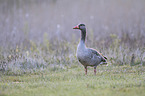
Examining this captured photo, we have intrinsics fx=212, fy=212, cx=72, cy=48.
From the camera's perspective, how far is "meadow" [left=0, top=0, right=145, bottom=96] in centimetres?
611

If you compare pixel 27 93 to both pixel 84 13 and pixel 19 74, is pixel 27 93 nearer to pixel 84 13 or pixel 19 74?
pixel 19 74

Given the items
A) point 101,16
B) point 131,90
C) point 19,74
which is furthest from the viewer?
point 101,16

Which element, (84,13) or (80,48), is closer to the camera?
(80,48)

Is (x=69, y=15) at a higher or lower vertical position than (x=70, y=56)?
higher

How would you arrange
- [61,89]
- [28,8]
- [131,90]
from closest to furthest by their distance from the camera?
[131,90] → [61,89] → [28,8]

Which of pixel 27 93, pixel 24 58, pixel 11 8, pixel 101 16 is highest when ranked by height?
pixel 11 8

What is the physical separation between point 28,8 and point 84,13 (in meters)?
8.50

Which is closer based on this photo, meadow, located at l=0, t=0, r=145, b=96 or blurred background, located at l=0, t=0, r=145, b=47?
meadow, located at l=0, t=0, r=145, b=96

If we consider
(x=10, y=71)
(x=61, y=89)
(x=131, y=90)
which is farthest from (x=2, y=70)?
(x=131, y=90)

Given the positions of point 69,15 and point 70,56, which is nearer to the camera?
point 70,56

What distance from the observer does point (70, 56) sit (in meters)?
12.2

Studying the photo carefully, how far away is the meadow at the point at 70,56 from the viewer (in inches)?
240

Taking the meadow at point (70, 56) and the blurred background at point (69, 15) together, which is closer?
the meadow at point (70, 56)

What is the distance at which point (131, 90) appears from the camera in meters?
5.51
